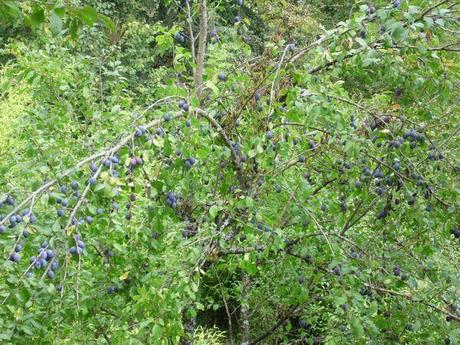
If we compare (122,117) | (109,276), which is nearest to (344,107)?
(122,117)

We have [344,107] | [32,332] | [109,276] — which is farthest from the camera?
[344,107]

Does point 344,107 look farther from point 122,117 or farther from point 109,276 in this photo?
point 109,276

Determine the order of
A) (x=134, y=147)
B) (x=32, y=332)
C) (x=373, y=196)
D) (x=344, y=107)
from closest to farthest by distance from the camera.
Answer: (x=134, y=147) < (x=32, y=332) < (x=373, y=196) < (x=344, y=107)

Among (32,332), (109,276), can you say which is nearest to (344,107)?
(109,276)

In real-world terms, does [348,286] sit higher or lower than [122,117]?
lower

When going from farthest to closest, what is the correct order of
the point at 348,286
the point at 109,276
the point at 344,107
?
the point at 344,107 → the point at 109,276 → the point at 348,286

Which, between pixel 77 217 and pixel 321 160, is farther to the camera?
pixel 321 160

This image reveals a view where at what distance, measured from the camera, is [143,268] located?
2.56 m

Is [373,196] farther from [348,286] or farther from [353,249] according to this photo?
[348,286]

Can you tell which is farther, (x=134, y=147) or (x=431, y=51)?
(x=431, y=51)

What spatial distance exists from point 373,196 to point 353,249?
0.83ft

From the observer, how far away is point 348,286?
2279mm

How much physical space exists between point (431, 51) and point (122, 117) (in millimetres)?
1187

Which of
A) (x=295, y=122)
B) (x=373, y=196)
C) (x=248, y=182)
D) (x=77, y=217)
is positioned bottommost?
(x=373, y=196)
